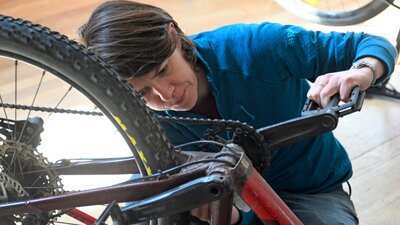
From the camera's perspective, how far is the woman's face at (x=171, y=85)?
0.89 meters

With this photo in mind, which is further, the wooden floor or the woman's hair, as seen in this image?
the wooden floor

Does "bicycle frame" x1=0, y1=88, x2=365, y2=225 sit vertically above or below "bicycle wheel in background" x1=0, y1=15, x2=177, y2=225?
below

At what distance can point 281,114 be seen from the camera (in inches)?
40.4

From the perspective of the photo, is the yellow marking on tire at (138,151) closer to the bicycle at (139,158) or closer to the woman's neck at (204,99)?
the bicycle at (139,158)

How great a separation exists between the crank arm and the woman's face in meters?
0.19

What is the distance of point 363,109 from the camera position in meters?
1.75

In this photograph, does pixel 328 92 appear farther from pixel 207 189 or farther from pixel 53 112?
pixel 53 112

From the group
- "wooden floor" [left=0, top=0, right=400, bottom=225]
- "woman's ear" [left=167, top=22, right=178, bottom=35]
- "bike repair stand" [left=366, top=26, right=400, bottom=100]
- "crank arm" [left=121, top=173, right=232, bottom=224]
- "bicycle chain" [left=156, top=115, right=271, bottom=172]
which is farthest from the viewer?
"bike repair stand" [left=366, top=26, right=400, bottom=100]

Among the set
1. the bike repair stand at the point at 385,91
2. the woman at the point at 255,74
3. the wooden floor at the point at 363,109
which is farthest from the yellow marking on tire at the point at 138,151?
the bike repair stand at the point at 385,91

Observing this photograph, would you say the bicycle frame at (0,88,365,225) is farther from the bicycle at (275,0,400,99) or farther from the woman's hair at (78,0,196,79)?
the bicycle at (275,0,400,99)

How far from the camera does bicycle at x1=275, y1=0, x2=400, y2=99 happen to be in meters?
1.77

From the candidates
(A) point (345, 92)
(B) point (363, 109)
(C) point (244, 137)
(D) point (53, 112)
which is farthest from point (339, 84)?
(B) point (363, 109)

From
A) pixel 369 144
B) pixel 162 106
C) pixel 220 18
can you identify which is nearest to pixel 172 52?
pixel 162 106

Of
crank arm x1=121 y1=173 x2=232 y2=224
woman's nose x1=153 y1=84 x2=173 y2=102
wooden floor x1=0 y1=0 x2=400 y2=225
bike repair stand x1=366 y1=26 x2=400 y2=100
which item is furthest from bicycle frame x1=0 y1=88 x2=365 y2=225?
bike repair stand x1=366 y1=26 x2=400 y2=100
